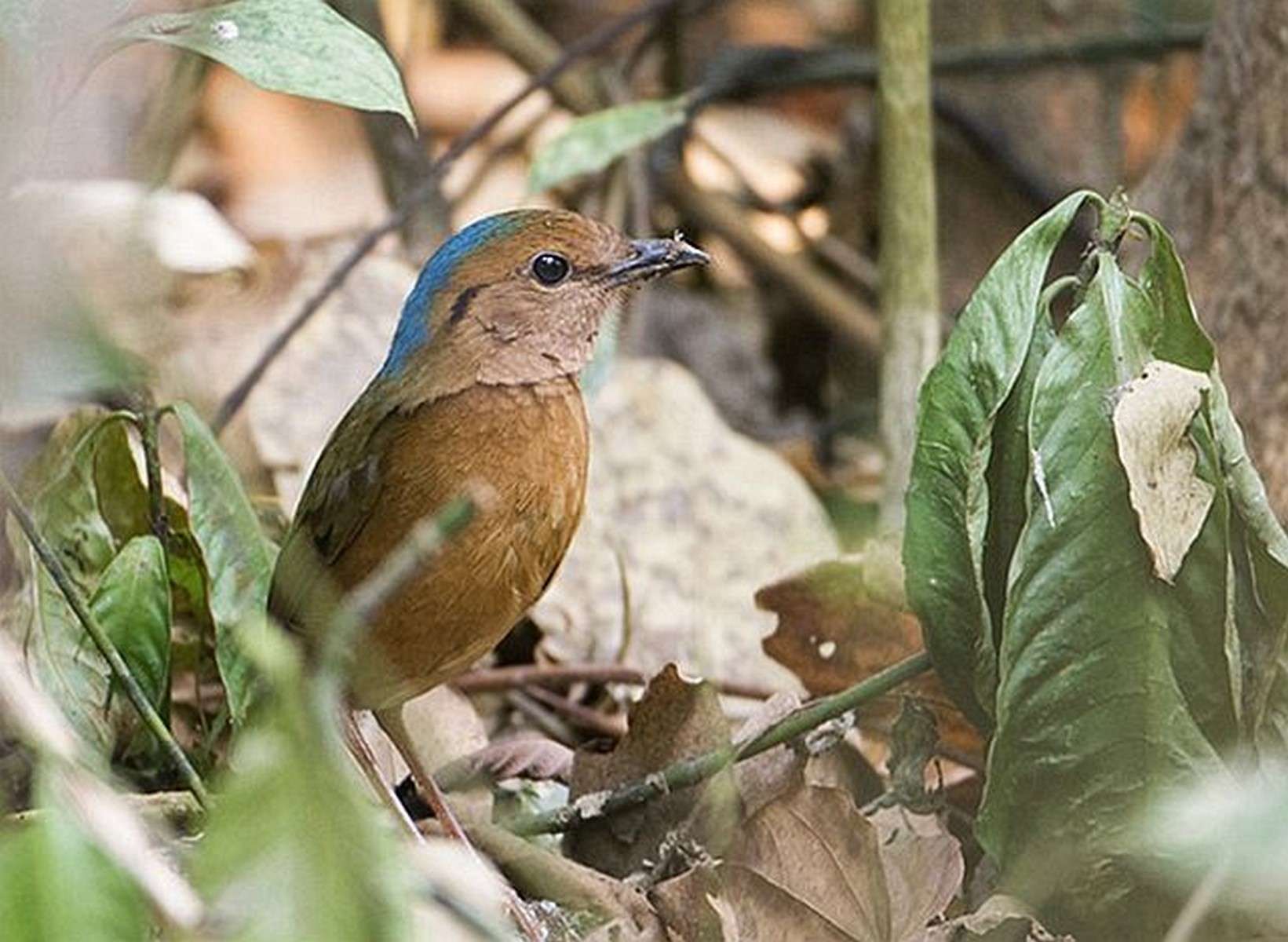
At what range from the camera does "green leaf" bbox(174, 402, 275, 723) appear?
3.67m

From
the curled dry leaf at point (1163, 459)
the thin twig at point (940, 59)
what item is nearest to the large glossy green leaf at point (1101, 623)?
the curled dry leaf at point (1163, 459)

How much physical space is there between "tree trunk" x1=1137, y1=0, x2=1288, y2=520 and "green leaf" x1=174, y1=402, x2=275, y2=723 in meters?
1.85

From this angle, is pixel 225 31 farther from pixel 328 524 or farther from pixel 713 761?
pixel 713 761

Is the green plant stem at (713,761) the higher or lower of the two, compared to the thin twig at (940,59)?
lower

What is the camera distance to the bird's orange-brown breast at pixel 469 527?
11.8ft

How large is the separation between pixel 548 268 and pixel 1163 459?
4.18 ft

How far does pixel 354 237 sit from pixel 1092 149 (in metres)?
2.16

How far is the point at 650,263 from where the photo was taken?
159 inches

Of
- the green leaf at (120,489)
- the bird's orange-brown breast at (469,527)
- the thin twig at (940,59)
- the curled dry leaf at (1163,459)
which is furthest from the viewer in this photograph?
the thin twig at (940,59)

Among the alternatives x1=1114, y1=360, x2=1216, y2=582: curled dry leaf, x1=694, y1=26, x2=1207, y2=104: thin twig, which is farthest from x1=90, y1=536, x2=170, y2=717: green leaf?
x1=694, y1=26, x2=1207, y2=104: thin twig

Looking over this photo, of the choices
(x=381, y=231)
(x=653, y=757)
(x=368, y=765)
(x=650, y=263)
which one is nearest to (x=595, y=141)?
(x=381, y=231)

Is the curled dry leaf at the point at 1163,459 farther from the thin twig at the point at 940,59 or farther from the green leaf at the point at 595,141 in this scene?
the thin twig at the point at 940,59

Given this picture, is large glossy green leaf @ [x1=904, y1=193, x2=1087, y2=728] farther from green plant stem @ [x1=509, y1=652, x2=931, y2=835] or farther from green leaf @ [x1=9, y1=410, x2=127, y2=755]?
green leaf @ [x1=9, y1=410, x2=127, y2=755]

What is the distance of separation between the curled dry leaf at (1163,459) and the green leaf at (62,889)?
59.2 inches
